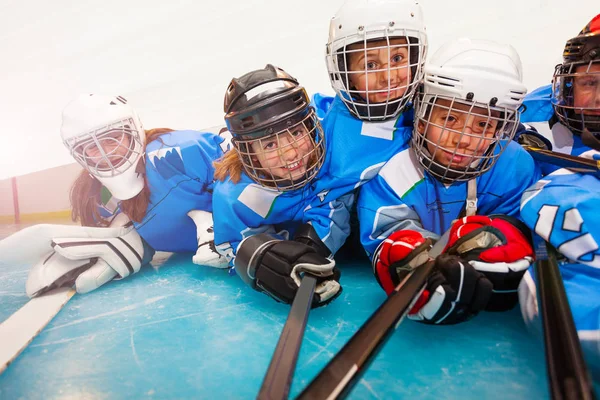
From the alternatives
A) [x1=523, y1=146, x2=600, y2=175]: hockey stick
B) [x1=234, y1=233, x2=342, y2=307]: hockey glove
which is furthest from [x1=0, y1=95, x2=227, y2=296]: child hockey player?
[x1=523, y1=146, x2=600, y2=175]: hockey stick

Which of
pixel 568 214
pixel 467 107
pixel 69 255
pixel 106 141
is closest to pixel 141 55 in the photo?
pixel 106 141

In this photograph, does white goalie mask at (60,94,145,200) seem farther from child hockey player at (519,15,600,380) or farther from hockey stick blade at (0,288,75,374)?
child hockey player at (519,15,600,380)

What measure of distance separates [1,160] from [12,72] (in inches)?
28.7

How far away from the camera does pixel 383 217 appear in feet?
3.88

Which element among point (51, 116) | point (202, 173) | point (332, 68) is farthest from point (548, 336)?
point (51, 116)

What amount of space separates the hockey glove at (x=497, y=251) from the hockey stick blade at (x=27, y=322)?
1189 mm

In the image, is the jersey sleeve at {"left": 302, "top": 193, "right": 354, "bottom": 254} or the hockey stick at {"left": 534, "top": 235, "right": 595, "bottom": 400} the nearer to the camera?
the hockey stick at {"left": 534, "top": 235, "right": 595, "bottom": 400}

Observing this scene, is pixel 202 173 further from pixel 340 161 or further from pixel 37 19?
pixel 37 19

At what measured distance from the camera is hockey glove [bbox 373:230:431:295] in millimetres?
951

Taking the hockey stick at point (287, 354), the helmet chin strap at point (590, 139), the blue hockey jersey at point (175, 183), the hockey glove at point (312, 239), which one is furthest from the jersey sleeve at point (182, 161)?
the helmet chin strap at point (590, 139)

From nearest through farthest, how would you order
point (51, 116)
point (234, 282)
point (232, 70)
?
point (234, 282), point (232, 70), point (51, 116)

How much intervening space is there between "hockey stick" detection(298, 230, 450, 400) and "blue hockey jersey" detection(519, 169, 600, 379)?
0.24 m

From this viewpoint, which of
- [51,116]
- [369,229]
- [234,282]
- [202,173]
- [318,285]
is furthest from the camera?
[51,116]

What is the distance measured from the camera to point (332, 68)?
4.08ft
